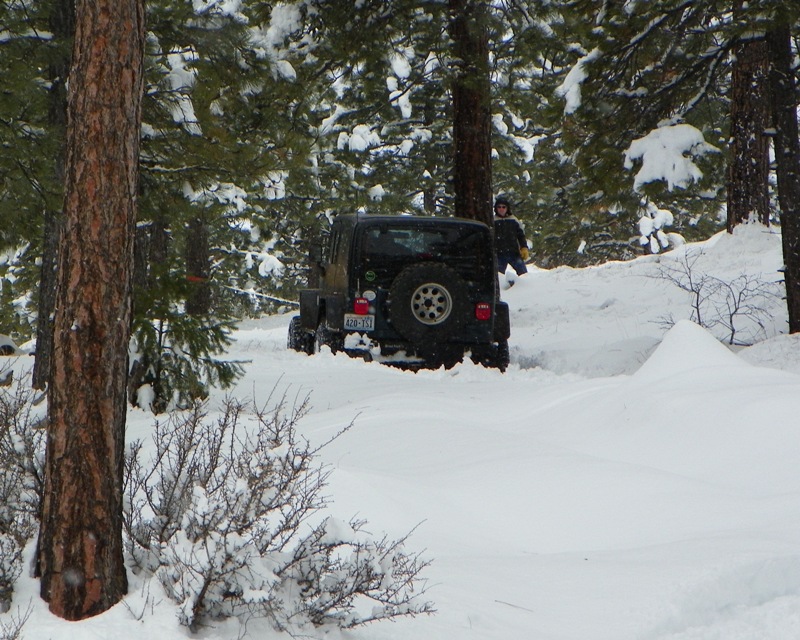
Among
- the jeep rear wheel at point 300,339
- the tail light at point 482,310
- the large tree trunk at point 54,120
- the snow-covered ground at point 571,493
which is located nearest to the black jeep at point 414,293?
the tail light at point 482,310

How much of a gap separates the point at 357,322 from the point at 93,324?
7.21 metres

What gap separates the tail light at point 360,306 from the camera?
34.5 ft

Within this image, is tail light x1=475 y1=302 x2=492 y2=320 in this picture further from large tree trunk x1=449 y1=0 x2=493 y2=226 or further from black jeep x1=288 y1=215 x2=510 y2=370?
large tree trunk x1=449 y1=0 x2=493 y2=226

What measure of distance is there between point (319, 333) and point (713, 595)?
8.00m

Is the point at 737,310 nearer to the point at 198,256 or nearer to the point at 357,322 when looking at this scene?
the point at 357,322

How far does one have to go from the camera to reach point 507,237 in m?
16.9

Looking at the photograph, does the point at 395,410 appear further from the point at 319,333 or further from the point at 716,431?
the point at 319,333

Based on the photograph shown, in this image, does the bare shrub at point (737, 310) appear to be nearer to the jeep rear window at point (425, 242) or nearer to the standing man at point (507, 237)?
the jeep rear window at point (425, 242)

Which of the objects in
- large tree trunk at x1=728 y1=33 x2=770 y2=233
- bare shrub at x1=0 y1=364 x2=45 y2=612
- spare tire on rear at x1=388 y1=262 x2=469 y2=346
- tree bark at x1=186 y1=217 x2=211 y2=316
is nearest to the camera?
bare shrub at x1=0 y1=364 x2=45 y2=612

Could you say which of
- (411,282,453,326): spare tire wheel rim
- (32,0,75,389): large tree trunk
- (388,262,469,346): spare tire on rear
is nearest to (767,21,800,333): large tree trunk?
(388,262,469,346): spare tire on rear

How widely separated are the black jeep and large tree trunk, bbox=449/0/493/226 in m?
2.34

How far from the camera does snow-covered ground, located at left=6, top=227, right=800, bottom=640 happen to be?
3.70 m

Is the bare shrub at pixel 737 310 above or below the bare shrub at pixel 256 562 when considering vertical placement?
above

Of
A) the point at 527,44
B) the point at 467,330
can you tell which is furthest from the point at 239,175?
the point at 527,44
